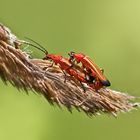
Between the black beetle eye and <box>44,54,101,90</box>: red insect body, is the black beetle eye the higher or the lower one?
the lower one

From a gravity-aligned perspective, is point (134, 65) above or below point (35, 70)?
below

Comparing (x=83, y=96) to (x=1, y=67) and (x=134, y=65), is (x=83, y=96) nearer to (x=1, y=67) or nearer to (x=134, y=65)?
(x=1, y=67)

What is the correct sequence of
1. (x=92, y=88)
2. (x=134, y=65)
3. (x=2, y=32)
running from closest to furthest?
(x=2, y=32)
(x=92, y=88)
(x=134, y=65)

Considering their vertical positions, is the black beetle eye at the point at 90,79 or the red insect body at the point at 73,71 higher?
the red insect body at the point at 73,71

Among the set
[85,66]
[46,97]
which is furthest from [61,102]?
[85,66]

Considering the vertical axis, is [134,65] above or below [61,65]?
below

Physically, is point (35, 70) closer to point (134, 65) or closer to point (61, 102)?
point (61, 102)

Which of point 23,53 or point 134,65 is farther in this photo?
point 134,65

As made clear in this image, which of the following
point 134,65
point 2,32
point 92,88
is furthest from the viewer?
point 134,65

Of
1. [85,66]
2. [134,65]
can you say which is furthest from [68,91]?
[134,65]
